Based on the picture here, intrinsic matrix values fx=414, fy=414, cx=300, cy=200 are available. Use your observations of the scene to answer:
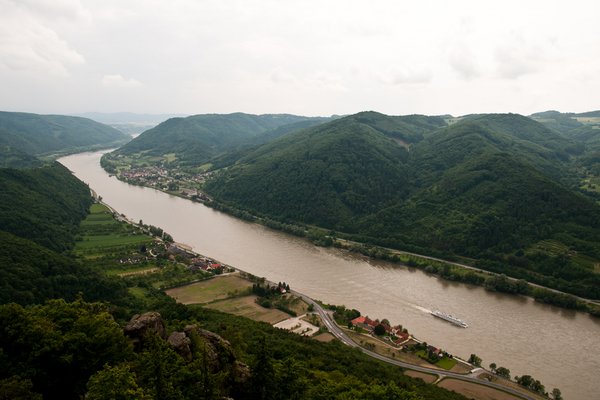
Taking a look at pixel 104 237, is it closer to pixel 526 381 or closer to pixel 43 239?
pixel 43 239

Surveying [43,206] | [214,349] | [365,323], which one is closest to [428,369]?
[365,323]

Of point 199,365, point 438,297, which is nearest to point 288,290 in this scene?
point 438,297

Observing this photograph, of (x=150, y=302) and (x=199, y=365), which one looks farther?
(x=150, y=302)

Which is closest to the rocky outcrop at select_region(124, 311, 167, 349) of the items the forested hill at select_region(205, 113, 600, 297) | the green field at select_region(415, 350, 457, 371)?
the green field at select_region(415, 350, 457, 371)

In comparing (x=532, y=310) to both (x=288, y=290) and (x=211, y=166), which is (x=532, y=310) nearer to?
(x=288, y=290)

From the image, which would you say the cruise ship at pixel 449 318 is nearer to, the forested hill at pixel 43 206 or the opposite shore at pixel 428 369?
the opposite shore at pixel 428 369

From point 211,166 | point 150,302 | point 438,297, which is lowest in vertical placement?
point 150,302

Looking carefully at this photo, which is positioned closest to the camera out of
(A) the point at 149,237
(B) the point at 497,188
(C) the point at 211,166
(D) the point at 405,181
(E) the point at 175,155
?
(A) the point at 149,237
